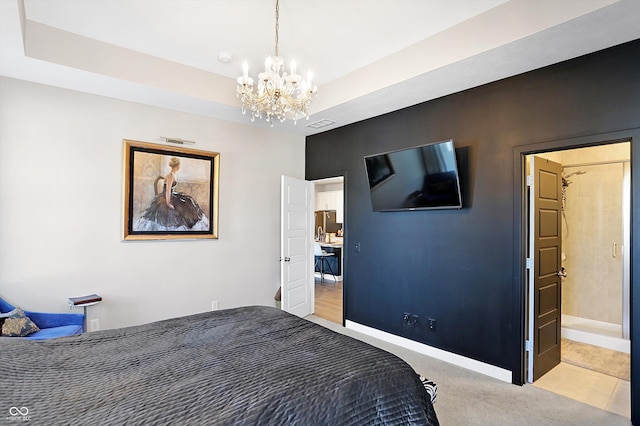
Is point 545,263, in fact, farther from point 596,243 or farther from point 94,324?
point 94,324

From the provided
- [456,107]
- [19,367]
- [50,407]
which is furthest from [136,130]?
[456,107]

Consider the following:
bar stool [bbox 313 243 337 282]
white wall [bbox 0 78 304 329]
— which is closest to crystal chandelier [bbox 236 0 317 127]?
white wall [bbox 0 78 304 329]

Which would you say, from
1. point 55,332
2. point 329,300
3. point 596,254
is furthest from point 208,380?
point 596,254

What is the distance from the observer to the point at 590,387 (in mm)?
2896

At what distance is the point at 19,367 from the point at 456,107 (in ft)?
12.4

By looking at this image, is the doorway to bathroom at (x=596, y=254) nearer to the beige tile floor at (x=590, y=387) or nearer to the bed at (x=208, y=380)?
the beige tile floor at (x=590, y=387)

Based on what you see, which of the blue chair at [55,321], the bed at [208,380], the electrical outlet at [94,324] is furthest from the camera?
the electrical outlet at [94,324]

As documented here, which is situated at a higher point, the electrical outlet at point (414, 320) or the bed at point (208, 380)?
the bed at point (208, 380)

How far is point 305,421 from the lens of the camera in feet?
4.05

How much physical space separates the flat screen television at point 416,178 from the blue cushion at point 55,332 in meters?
3.23

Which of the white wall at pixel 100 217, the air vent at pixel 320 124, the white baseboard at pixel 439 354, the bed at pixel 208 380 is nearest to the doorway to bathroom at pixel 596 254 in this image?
the white baseboard at pixel 439 354

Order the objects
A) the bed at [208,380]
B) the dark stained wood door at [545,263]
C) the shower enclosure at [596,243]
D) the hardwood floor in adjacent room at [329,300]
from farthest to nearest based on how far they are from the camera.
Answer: the hardwood floor in adjacent room at [329,300] < the shower enclosure at [596,243] < the dark stained wood door at [545,263] < the bed at [208,380]

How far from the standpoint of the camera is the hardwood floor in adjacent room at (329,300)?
4.99 metres

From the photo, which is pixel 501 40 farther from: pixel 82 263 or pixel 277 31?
pixel 82 263
